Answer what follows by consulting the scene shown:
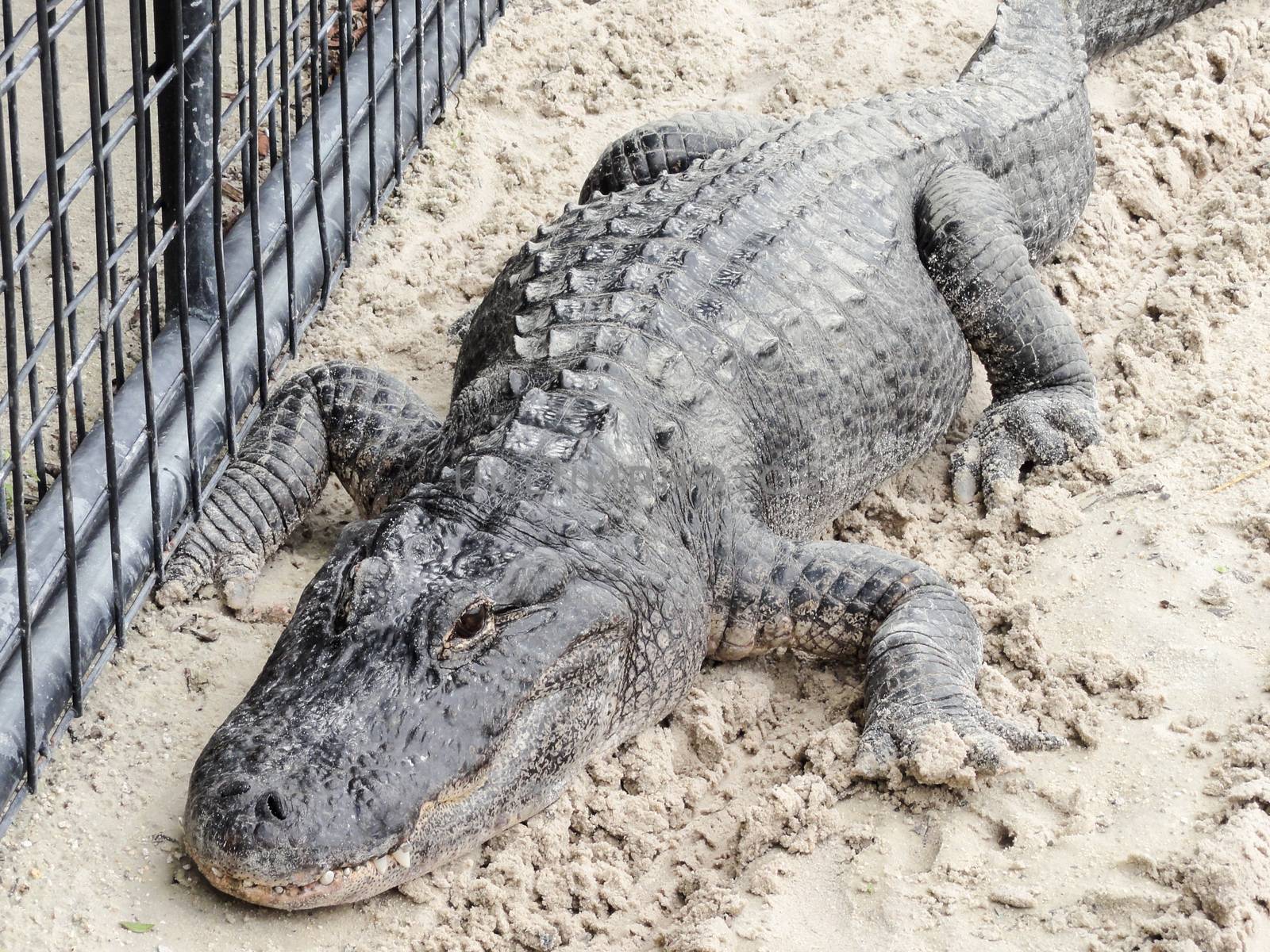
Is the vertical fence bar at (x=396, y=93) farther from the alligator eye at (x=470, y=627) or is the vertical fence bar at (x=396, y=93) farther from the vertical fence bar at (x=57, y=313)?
the alligator eye at (x=470, y=627)

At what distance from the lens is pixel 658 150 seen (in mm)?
5559

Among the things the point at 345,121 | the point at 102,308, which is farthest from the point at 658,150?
the point at 102,308

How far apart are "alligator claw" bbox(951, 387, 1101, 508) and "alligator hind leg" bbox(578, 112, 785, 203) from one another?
1446mm

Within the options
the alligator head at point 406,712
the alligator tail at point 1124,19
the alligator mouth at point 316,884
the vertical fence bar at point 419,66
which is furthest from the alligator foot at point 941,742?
the alligator tail at point 1124,19

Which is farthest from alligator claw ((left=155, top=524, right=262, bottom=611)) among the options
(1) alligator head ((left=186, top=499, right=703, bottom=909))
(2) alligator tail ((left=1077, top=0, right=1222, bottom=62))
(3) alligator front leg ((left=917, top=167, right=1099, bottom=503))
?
(2) alligator tail ((left=1077, top=0, right=1222, bottom=62))

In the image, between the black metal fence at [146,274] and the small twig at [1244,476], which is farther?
the small twig at [1244,476]

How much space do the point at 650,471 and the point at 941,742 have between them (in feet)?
3.25

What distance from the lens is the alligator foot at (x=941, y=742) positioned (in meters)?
3.41

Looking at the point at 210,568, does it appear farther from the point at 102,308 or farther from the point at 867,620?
the point at 867,620

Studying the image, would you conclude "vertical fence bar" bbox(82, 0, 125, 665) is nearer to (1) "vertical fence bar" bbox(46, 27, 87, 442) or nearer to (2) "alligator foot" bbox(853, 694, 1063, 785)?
(1) "vertical fence bar" bbox(46, 27, 87, 442)

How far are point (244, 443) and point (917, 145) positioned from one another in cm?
251

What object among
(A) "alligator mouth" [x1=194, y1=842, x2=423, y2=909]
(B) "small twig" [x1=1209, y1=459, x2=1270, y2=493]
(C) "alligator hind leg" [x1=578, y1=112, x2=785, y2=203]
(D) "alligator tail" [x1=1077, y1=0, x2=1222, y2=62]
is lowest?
(A) "alligator mouth" [x1=194, y1=842, x2=423, y2=909]

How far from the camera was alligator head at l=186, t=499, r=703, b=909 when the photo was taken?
2.93 meters

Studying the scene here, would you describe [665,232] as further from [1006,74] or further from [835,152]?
[1006,74]
